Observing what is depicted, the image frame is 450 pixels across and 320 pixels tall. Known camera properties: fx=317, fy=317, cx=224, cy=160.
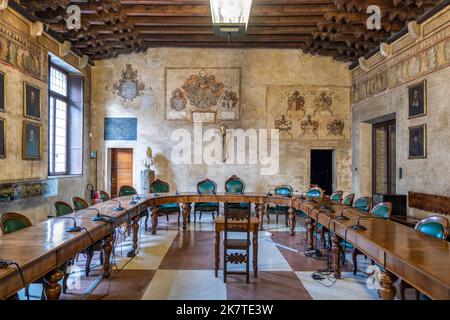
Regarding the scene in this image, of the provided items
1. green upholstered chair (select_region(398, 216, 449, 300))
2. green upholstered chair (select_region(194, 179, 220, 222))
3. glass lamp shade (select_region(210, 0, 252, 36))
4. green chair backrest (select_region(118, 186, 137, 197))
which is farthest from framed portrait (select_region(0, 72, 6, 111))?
green upholstered chair (select_region(398, 216, 449, 300))

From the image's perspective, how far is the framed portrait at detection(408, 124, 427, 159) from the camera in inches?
257

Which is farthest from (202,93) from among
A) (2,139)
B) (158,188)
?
(2,139)

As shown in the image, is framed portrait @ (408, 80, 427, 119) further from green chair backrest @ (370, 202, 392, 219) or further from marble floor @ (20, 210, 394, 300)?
marble floor @ (20, 210, 394, 300)

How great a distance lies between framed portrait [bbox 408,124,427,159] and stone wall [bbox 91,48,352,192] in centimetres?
320

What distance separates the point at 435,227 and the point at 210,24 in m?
6.95

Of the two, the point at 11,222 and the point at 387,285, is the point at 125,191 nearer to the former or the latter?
the point at 11,222

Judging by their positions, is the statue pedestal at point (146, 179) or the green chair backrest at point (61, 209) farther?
the statue pedestal at point (146, 179)

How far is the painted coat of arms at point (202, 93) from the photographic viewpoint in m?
10.2

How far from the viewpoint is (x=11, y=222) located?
11.6 feet

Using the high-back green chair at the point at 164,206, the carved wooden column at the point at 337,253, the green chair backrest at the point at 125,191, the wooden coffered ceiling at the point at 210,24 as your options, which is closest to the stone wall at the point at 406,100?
the wooden coffered ceiling at the point at 210,24

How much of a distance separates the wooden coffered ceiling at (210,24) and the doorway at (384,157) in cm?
230

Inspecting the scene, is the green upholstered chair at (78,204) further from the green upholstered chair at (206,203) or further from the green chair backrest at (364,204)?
the green chair backrest at (364,204)

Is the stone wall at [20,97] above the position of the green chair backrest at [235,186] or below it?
above
